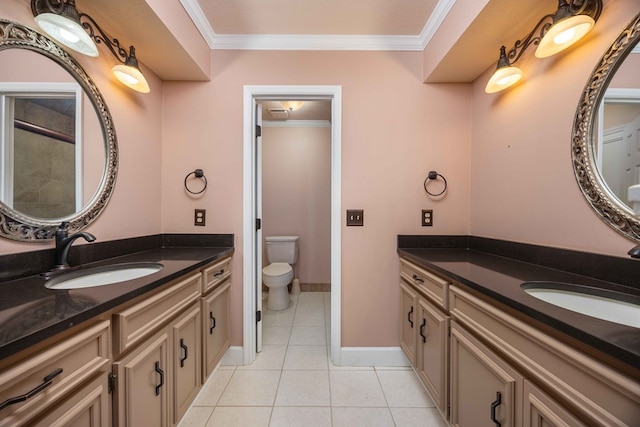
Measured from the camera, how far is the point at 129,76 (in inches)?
51.6

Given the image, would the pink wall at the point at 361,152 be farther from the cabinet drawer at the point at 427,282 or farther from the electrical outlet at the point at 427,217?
the cabinet drawer at the point at 427,282

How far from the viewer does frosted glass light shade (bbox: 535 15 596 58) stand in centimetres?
93

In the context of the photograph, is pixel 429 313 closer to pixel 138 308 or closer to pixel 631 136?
pixel 631 136

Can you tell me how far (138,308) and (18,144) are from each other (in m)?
0.84

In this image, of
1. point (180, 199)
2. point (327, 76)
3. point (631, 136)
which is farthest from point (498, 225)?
point (180, 199)

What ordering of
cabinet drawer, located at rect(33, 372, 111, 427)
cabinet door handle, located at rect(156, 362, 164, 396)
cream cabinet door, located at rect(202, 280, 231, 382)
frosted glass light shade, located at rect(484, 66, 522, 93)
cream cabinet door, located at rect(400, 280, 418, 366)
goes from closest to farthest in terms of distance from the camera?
1. cabinet drawer, located at rect(33, 372, 111, 427)
2. cabinet door handle, located at rect(156, 362, 164, 396)
3. frosted glass light shade, located at rect(484, 66, 522, 93)
4. cream cabinet door, located at rect(202, 280, 231, 382)
5. cream cabinet door, located at rect(400, 280, 418, 366)

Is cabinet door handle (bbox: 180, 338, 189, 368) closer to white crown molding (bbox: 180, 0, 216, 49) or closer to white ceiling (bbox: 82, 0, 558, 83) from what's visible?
white ceiling (bbox: 82, 0, 558, 83)

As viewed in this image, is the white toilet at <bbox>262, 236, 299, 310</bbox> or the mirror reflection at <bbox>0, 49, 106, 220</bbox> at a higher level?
the mirror reflection at <bbox>0, 49, 106, 220</bbox>

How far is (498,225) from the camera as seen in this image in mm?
1503

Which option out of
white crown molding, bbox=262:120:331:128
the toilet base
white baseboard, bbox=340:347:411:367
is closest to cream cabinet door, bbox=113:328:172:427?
white baseboard, bbox=340:347:411:367

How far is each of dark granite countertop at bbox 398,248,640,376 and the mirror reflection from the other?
1842 mm

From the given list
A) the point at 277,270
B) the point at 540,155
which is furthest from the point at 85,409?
the point at 540,155

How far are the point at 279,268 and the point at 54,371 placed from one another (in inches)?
85.5

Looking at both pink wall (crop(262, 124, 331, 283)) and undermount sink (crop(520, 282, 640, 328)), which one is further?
pink wall (crop(262, 124, 331, 283))
